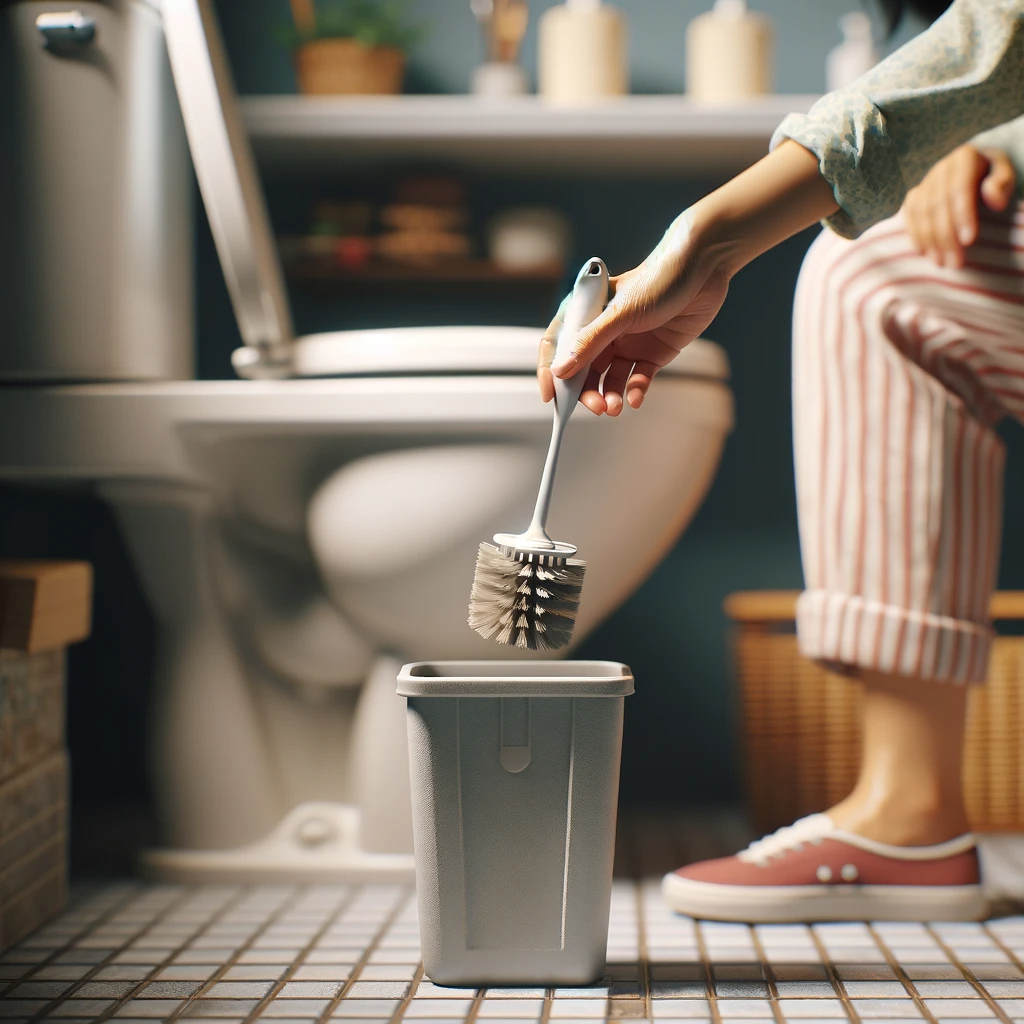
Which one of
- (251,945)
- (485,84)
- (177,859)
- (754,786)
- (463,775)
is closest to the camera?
(463,775)

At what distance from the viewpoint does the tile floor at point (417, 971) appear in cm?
69

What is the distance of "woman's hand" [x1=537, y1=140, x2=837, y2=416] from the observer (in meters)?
0.67

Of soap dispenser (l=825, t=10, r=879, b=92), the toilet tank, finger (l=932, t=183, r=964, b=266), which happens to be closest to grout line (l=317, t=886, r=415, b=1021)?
the toilet tank

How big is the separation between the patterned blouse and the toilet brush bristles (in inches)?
11.3

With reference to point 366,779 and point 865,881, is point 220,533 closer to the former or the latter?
point 366,779

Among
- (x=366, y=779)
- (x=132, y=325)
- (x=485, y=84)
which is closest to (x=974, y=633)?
(x=366, y=779)

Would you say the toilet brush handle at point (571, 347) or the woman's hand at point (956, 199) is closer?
the toilet brush handle at point (571, 347)

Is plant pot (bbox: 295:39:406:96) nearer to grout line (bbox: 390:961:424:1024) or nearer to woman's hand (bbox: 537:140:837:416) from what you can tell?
woman's hand (bbox: 537:140:837:416)

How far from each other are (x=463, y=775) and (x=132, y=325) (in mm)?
577

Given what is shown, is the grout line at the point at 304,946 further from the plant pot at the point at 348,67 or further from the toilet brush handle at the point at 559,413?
the plant pot at the point at 348,67

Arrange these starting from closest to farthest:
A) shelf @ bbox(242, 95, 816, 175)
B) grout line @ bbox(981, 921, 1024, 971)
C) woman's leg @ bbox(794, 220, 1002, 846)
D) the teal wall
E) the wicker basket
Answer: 1. grout line @ bbox(981, 921, 1024, 971)
2. woman's leg @ bbox(794, 220, 1002, 846)
3. the wicker basket
4. shelf @ bbox(242, 95, 816, 175)
5. the teal wall

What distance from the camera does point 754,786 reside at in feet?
3.95

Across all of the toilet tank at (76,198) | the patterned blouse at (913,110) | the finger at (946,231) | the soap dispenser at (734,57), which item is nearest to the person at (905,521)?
the finger at (946,231)

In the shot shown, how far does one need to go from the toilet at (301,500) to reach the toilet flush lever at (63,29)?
21mm
